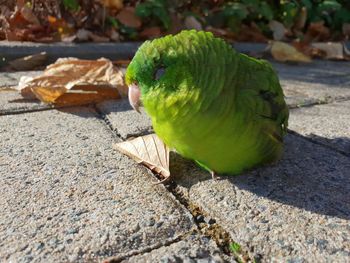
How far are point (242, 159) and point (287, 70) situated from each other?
89.3 inches

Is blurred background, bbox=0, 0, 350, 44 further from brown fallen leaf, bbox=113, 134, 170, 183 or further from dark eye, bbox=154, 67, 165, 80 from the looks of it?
dark eye, bbox=154, 67, 165, 80

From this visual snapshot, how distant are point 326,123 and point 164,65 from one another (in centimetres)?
110

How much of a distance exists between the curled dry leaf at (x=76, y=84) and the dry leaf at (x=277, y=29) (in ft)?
8.60

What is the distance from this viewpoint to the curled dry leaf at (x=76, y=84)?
A: 2.26 metres

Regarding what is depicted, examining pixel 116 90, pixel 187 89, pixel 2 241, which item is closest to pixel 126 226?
pixel 2 241

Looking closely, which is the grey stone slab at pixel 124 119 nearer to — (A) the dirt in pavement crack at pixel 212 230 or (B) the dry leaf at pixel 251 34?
(A) the dirt in pavement crack at pixel 212 230

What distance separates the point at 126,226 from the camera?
1.22m

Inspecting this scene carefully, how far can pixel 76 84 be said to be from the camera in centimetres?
229

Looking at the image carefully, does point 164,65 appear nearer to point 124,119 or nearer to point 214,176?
point 214,176

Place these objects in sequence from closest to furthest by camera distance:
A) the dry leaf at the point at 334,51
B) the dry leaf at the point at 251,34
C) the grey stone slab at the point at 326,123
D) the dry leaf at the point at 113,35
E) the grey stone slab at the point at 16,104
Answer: the grey stone slab at the point at 326,123 → the grey stone slab at the point at 16,104 → the dry leaf at the point at 113,35 → the dry leaf at the point at 334,51 → the dry leaf at the point at 251,34

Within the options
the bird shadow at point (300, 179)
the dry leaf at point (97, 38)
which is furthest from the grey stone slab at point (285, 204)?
the dry leaf at point (97, 38)

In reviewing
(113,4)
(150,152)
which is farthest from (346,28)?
(150,152)

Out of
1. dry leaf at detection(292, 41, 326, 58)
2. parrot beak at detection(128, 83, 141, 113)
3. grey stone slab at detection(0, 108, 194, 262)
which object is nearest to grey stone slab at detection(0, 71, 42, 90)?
grey stone slab at detection(0, 108, 194, 262)

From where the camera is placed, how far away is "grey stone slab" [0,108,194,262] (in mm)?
1136
